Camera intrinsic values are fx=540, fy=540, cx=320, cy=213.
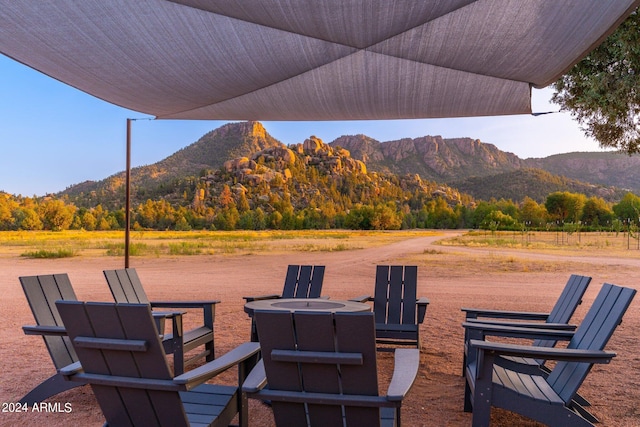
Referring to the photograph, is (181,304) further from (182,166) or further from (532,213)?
(532,213)

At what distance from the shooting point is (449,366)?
4.12m

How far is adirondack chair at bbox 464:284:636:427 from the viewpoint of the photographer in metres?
2.29

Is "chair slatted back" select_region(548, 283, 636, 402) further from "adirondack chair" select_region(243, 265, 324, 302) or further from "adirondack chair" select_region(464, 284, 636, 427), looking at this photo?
"adirondack chair" select_region(243, 265, 324, 302)

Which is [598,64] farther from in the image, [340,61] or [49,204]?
[49,204]

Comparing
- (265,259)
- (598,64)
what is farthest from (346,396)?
(265,259)

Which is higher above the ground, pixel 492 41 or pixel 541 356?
pixel 492 41

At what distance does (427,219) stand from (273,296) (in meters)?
27.0

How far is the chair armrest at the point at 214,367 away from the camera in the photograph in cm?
186

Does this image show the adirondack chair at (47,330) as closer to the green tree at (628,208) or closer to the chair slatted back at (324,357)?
the chair slatted back at (324,357)

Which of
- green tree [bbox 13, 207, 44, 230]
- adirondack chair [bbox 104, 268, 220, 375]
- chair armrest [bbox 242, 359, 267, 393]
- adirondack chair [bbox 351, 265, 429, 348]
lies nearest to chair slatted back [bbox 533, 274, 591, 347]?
adirondack chair [bbox 351, 265, 429, 348]

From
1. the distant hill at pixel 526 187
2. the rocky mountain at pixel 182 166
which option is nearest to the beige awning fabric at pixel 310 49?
the rocky mountain at pixel 182 166

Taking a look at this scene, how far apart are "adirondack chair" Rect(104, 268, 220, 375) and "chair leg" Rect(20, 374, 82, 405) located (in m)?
0.60

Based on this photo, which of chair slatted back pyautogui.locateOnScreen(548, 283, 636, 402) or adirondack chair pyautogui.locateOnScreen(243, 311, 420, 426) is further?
chair slatted back pyautogui.locateOnScreen(548, 283, 636, 402)

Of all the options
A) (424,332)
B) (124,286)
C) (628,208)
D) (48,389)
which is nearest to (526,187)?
(628,208)
